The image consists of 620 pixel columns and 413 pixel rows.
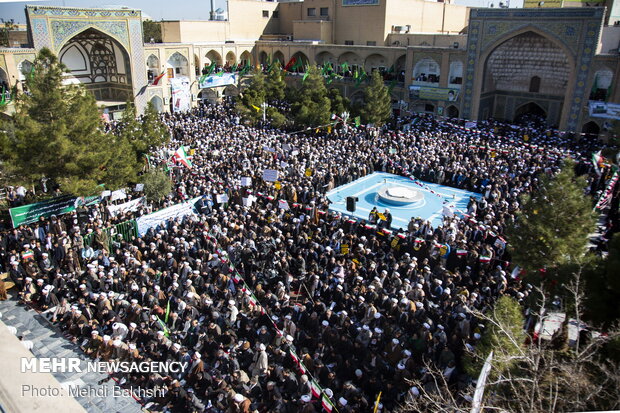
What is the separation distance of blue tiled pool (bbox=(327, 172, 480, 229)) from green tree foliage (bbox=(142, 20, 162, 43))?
25.5 m

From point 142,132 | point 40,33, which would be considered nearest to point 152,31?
point 40,33

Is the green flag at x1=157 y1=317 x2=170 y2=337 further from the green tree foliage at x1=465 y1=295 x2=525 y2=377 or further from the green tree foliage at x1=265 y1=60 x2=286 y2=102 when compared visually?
the green tree foliage at x1=265 y1=60 x2=286 y2=102

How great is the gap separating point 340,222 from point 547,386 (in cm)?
827

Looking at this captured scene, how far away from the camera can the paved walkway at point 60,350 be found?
7.52m

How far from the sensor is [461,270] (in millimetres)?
11461

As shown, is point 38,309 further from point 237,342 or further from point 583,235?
point 583,235

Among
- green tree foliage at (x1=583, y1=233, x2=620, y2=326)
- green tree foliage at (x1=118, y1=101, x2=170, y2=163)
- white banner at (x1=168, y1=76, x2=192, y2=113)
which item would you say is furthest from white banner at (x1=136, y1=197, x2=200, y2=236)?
white banner at (x1=168, y1=76, x2=192, y2=113)

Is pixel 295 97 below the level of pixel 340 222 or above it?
above

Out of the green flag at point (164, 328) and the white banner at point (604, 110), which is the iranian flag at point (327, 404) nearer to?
the green flag at point (164, 328)

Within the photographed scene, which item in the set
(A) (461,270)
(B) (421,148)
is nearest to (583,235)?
(A) (461,270)

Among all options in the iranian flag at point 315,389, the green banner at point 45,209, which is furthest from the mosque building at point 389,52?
the iranian flag at point 315,389

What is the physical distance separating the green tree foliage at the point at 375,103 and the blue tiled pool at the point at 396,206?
20.9ft

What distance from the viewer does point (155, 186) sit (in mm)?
14492

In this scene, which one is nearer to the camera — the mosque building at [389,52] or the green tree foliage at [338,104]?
the mosque building at [389,52]
